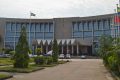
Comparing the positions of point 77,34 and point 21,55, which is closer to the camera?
point 21,55

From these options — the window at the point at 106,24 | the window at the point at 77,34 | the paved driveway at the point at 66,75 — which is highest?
the window at the point at 106,24

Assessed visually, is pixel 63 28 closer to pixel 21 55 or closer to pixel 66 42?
pixel 66 42

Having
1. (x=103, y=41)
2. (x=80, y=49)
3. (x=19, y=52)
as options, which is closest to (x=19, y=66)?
(x=19, y=52)

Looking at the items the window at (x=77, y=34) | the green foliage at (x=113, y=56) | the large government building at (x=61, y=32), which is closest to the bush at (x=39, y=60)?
the green foliage at (x=113, y=56)

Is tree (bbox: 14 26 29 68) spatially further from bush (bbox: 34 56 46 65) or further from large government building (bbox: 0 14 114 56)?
large government building (bbox: 0 14 114 56)

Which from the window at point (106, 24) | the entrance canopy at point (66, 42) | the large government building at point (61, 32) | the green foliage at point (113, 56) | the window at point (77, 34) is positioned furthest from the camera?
the window at point (77, 34)

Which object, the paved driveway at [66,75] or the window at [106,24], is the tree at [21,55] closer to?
the paved driveway at [66,75]

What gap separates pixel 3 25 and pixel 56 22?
84.4 feet

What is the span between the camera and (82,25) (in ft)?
451

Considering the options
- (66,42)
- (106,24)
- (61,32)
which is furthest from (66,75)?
(61,32)

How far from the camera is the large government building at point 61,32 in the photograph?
132 meters

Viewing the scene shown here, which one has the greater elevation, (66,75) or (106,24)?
(106,24)

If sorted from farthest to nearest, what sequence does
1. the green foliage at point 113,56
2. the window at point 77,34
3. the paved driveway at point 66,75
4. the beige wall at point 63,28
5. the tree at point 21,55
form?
the beige wall at point 63,28, the window at point 77,34, the tree at point 21,55, the paved driveway at point 66,75, the green foliage at point 113,56

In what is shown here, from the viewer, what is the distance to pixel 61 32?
140 m
